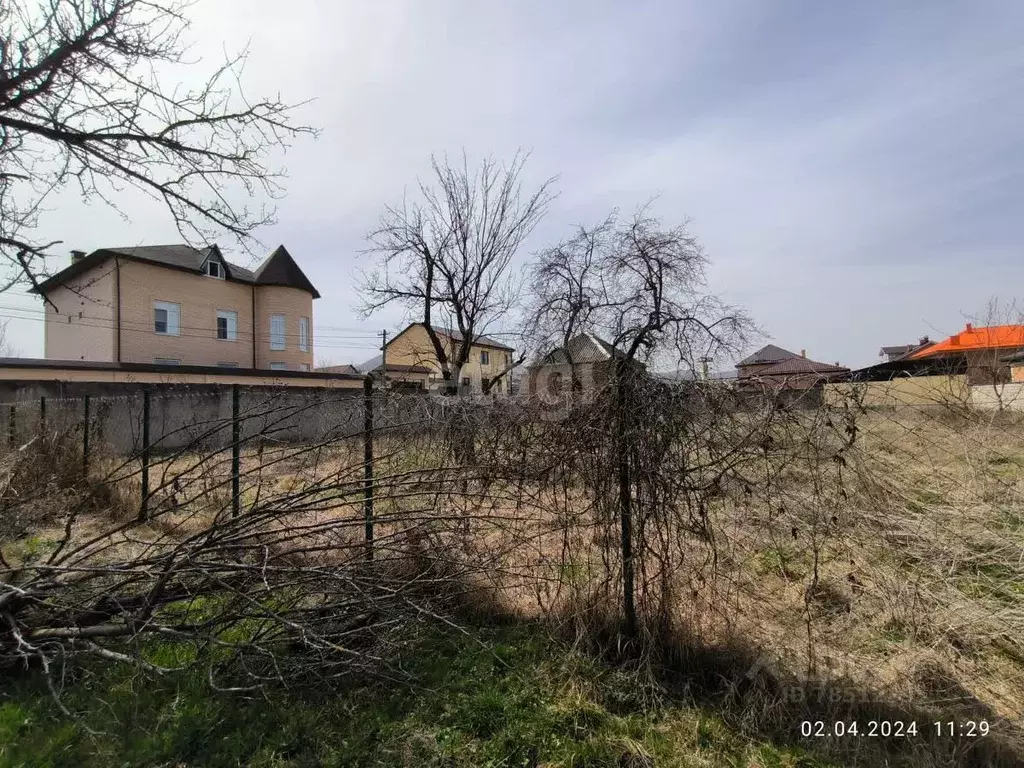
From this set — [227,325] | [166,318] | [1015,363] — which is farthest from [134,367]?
[1015,363]

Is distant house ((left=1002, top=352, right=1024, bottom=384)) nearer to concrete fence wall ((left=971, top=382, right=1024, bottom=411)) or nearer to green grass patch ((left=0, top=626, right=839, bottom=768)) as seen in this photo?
concrete fence wall ((left=971, top=382, right=1024, bottom=411))

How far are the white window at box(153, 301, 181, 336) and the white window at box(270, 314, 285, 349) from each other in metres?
4.82

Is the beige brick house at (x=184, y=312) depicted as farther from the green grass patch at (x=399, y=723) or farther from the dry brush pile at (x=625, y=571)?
the green grass patch at (x=399, y=723)

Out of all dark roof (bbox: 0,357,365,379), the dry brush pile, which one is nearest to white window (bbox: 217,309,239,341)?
dark roof (bbox: 0,357,365,379)

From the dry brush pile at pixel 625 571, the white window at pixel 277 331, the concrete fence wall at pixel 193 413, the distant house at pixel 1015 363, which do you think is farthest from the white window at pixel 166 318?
the distant house at pixel 1015 363

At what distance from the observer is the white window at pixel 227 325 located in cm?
2681

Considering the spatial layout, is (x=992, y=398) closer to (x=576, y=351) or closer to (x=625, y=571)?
(x=625, y=571)

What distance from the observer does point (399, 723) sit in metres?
2.63

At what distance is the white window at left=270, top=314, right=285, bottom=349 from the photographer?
28.8 meters

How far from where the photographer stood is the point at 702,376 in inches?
119

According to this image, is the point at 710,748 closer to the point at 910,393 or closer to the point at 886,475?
the point at 886,475

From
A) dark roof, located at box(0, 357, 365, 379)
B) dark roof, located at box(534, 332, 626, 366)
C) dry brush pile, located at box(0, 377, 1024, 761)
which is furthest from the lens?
dark roof, located at box(534, 332, 626, 366)

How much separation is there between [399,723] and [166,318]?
90.5 feet

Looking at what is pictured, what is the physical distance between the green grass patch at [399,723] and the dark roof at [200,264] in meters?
22.5
